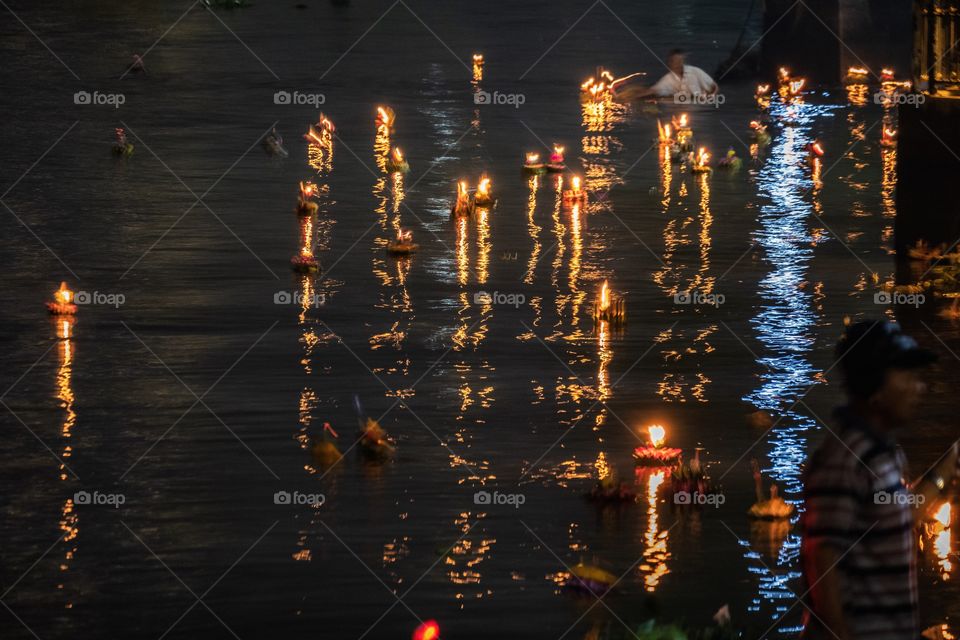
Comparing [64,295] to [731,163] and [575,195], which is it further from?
[731,163]

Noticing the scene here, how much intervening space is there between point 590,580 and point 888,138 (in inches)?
497

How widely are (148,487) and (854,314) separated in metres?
5.18

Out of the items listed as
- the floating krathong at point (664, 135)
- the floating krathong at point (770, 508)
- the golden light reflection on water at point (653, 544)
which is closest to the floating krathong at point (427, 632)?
the golden light reflection on water at point (653, 544)

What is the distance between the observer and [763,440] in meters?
8.77

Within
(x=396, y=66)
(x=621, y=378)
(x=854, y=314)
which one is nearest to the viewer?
(x=621, y=378)

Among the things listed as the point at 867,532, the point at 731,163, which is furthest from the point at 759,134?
the point at 867,532

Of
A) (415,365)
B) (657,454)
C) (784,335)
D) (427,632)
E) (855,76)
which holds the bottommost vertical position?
(427,632)

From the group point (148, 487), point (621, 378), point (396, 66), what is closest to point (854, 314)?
point (621, 378)

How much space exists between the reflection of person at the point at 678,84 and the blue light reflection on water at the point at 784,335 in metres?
3.12

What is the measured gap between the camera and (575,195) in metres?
15.3

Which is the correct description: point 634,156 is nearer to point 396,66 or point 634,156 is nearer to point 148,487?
point 396,66

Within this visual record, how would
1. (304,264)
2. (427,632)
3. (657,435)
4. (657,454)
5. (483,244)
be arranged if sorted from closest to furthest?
(427,632) < (657,454) < (657,435) < (304,264) < (483,244)

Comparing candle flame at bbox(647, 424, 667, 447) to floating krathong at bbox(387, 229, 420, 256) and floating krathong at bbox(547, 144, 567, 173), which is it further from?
floating krathong at bbox(547, 144, 567, 173)

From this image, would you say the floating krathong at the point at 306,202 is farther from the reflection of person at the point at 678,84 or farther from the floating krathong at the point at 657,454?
the reflection of person at the point at 678,84
